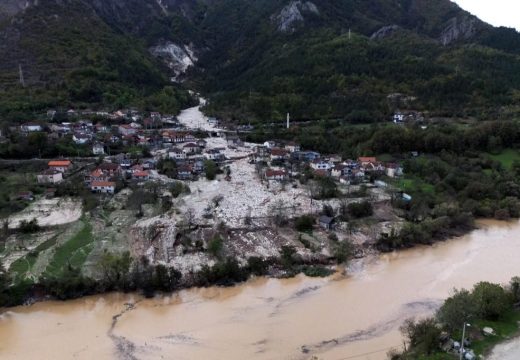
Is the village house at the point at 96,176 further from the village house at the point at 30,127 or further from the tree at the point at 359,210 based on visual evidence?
the tree at the point at 359,210

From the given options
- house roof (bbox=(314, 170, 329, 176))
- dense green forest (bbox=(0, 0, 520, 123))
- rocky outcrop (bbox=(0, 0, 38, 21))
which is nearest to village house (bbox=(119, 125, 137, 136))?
dense green forest (bbox=(0, 0, 520, 123))

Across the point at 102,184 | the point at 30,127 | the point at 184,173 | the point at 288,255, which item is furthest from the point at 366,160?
the point at 30,127

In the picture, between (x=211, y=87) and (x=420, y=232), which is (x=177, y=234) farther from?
(x=211, y=87)

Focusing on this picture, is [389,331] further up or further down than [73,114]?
further down

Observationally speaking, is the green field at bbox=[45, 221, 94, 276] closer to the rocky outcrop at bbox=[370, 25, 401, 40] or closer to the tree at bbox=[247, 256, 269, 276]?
the tree at bbox=[247, 256, 269, 276]

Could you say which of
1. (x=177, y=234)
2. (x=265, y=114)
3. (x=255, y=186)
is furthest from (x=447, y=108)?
(x=177, y=234)

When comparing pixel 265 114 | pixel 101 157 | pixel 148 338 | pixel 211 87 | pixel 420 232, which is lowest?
pixel 148 338
